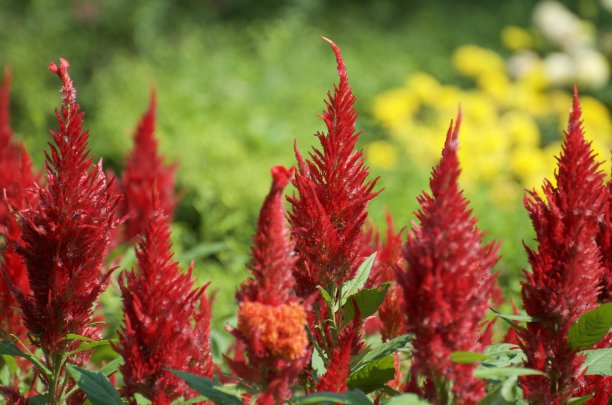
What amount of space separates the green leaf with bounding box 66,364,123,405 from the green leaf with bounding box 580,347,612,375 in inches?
41.1

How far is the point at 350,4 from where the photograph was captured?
1437 cm

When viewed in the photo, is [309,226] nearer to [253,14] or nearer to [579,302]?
[579,302]

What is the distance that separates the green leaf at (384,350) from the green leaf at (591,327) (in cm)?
35

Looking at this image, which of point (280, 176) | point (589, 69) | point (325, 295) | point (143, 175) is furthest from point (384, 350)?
point (589, 69)

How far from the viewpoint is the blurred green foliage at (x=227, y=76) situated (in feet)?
20.9

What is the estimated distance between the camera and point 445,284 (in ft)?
5.82

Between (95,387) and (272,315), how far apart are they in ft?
1.82

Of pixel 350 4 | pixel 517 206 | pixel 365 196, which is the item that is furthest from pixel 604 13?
pixel 365 196

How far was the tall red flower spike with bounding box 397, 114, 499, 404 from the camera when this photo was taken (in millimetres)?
1776

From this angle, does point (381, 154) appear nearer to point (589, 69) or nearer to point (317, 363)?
point (589, 69)

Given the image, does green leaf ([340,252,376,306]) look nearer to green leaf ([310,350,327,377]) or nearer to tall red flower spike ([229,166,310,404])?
green leaf ([310,350,327,377])

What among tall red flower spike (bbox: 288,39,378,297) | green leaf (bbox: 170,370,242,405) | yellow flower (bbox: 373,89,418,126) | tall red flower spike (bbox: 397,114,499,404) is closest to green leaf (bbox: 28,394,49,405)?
green leaf (bbox: 170,370,242,405)

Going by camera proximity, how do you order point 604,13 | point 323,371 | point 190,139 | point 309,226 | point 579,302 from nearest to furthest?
1. point 579,302
2. point 309,226
3. point 323,371
4. point 190,139
5. point 604,13

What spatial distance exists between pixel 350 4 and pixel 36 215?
1261 cm
